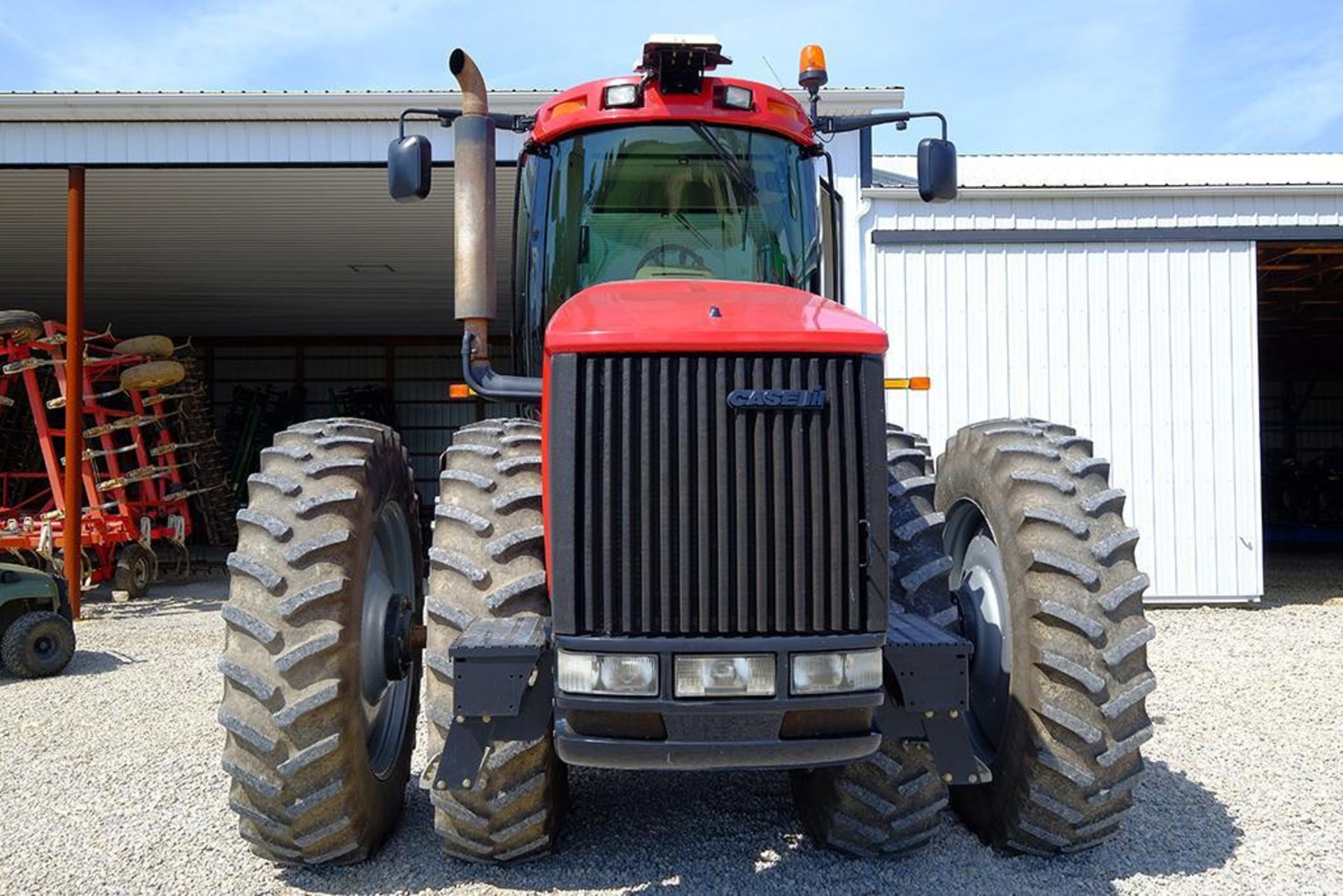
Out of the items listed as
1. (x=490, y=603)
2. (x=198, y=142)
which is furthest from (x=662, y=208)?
(x=198, y=142)

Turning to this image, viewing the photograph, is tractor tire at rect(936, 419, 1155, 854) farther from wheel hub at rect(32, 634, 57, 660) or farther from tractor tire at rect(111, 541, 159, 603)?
tractor tire at rect(111, 541, 159, 603)

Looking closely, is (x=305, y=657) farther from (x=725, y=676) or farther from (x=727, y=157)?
(x=727, y=157)

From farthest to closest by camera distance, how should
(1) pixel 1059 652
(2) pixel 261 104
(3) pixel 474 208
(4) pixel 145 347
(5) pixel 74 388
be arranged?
(4) pixel 145 347, (5) pixel 74 388, (2) pixel 261 104, (1) pixel 1059 652, (3) pixel 474 208

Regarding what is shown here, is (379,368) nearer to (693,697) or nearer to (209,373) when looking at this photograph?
(209,373)

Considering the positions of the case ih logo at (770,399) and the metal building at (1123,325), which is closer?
the case ih logo at (770,399)

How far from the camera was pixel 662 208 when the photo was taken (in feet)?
12.7

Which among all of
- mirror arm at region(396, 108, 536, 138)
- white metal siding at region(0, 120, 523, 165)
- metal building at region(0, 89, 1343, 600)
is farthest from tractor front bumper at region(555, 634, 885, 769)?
white metal siding at region(0, 120, 523, 165)

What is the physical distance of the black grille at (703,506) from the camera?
2752 millimetres

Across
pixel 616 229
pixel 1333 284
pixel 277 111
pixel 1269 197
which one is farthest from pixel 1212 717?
pixel 1333 284

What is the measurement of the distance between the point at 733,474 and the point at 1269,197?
9188 millimetres

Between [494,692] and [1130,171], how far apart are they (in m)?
12.0

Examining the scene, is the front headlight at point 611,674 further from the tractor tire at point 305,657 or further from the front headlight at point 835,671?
the tractor tire at point 305,657

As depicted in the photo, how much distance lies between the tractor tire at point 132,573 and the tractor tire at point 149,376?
1.84m

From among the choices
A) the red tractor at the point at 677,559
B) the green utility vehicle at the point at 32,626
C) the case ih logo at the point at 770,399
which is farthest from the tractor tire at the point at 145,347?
the case ih logo at the point at 770,399
